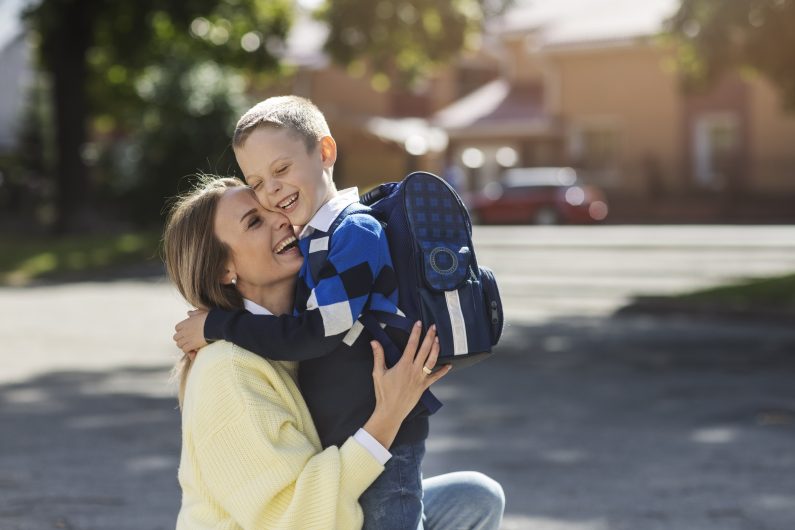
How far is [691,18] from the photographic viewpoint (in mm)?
16031

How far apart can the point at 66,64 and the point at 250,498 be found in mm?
26865

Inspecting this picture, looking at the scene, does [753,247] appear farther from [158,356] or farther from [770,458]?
[770,458]

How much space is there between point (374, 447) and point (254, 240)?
53 centimetres

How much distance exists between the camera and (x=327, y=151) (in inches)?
113

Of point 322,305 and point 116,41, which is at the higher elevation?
point 116,41

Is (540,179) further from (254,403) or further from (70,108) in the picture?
(254,403)

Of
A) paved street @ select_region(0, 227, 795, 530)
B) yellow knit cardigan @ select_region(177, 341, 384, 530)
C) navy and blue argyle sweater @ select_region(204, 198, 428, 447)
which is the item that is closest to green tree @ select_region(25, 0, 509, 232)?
paved street @ select_region(0, 227, 795, 530)

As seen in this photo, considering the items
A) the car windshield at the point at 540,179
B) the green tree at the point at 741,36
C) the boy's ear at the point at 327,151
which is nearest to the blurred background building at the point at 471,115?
the car windshield at the point at 540,179

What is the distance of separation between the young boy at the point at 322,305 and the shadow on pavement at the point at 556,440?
8.59 feet

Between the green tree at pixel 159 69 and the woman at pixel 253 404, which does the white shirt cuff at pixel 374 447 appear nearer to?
the woman at pixel 253 404

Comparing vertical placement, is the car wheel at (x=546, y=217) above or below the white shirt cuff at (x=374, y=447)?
below

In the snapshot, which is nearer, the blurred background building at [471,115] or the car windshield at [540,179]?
the blurred background building at [471,115]

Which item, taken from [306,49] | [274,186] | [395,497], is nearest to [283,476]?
[395,497]

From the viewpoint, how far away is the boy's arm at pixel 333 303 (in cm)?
265
